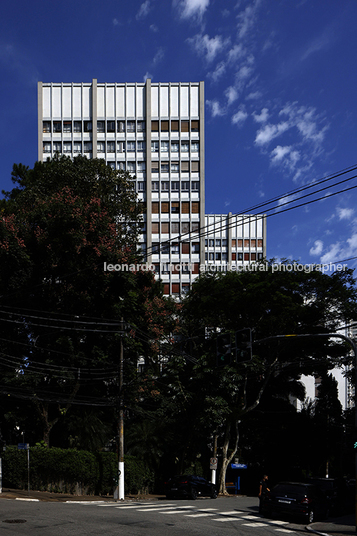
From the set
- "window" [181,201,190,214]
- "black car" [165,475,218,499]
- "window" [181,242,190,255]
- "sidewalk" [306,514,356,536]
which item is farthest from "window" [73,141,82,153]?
"sidewalk" [306,514,356,536]

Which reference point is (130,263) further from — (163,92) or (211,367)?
(163,92)

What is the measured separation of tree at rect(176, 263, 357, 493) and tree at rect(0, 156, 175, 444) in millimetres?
3900

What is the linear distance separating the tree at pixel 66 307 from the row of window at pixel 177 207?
3262 centimetres

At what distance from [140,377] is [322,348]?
12203 millimetres

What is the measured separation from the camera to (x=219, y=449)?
142ft

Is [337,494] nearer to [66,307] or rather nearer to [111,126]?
[66,307]

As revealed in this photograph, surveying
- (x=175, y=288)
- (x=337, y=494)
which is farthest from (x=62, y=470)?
(x=175, y=288)

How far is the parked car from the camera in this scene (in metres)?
25.3

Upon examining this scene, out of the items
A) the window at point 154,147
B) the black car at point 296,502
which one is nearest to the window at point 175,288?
the window at point 154,147

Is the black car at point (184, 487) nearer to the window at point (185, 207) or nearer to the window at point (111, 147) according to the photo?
the window at point (185, 207)

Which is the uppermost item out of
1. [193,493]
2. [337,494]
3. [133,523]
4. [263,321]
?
[263,321]

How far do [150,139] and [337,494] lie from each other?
5181 cm

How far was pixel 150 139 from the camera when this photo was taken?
226ft

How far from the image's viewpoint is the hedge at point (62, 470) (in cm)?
3008
